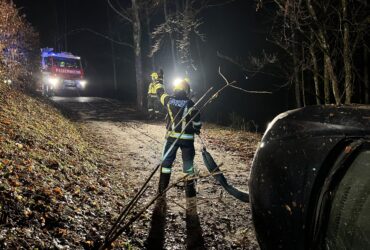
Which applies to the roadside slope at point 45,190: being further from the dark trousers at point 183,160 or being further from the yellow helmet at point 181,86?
the yellow helmet at point 181,86

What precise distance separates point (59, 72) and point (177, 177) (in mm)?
19748

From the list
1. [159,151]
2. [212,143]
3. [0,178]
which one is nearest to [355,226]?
[0,178]

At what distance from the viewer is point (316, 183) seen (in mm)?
2711

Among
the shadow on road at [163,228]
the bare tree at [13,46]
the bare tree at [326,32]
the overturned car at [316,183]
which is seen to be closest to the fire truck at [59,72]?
the bare tree at [13,46]

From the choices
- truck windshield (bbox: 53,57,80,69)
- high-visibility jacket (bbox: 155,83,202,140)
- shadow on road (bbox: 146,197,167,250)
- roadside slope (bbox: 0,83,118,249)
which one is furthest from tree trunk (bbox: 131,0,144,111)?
shadow on road (bbox: 146,197,167,250)

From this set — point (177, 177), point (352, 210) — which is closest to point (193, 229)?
point (177, 177)

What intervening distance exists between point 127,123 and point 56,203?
11.4 meters

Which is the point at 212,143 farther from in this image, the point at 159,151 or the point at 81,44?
the point at 81,44

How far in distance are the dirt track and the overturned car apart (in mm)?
1736

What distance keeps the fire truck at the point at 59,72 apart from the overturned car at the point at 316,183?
2329 centimetres

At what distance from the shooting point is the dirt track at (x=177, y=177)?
5242 mm

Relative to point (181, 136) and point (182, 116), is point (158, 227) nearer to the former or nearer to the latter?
point (181, 136)

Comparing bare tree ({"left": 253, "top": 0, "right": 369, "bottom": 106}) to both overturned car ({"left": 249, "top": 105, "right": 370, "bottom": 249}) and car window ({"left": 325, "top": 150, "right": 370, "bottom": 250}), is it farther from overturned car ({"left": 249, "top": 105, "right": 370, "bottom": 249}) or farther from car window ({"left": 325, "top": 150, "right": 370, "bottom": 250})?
car window ({"left": 325, "top": 150, "right": 370, "bottom": 250})

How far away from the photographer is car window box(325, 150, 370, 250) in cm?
248
